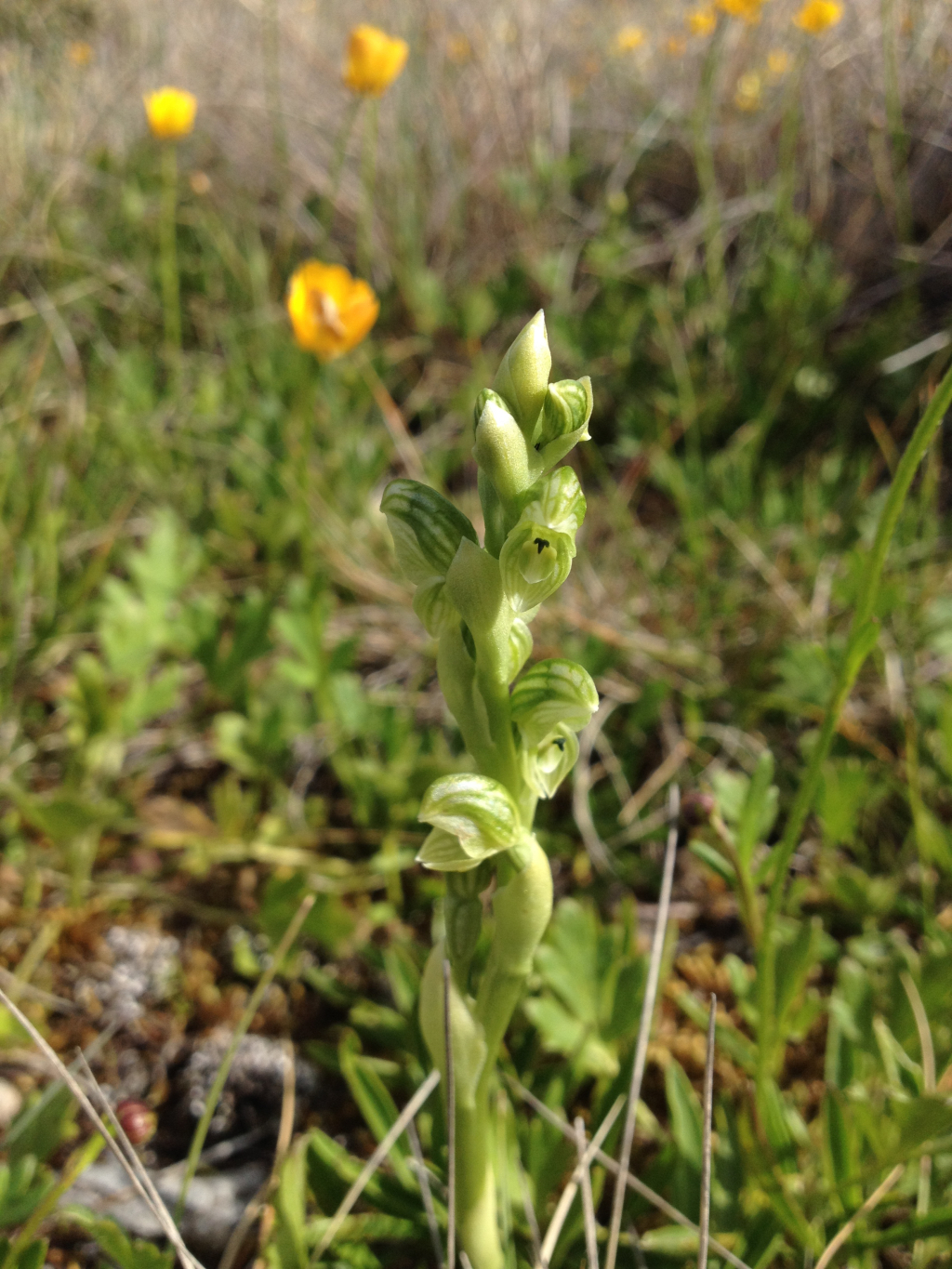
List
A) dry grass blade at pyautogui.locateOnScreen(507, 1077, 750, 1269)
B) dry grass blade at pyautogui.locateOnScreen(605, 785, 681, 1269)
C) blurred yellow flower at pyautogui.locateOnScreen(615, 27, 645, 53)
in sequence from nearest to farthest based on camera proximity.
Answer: dry grass blade at pyautogui.locateOnScreen(605, 785, 681, 1269)
dry grass blade at pyautogui.locateOnScreen(507, 1077, 750, 1269)
blurred yellow flower at pyautogui.locateOnScreen(615, 27, 645, 53)

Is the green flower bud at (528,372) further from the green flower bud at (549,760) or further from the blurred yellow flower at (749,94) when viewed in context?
the blurred yellow flower at (749,94)

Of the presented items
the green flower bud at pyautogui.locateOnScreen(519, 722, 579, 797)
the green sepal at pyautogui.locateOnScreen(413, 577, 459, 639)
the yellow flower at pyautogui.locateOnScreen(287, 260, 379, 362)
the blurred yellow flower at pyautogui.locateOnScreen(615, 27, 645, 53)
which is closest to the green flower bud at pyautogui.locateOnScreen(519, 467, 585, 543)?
the green sepal at pyautogui.locateOnScreen(413, 577, 459, 639)

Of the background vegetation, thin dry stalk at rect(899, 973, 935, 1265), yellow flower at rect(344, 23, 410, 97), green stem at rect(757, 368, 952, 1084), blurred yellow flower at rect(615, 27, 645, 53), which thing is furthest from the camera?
blurred yellow flower at rect(615, 27, 645, 53)

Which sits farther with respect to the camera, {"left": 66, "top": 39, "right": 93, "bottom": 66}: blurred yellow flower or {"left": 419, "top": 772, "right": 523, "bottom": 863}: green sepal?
{"left": 66, "top": 39, "right": 93, "bottom": 66}: blurred yellow flower

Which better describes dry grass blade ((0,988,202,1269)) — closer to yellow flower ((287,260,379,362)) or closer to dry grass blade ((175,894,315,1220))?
dry grass blade ((175,894,315,1220))

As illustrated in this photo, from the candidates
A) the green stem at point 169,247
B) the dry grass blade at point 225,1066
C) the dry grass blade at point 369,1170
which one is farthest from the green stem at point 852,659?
the green stem at point 169,247

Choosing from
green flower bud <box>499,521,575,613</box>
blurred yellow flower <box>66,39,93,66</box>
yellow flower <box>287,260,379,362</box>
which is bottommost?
yellow flower <box>287,260,379,362</box>

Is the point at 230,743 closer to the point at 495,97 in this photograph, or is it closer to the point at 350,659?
the point at 350,659
